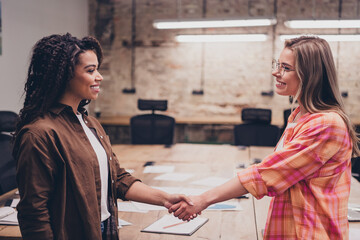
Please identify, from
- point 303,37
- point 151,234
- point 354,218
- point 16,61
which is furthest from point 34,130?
point 16,61

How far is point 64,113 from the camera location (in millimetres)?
1539

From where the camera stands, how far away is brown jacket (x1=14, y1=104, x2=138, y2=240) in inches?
51.3

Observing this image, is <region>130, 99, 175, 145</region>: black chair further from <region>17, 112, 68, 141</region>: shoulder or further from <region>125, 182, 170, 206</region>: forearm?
<region>17, 112, 68, 141</region>: shoulder

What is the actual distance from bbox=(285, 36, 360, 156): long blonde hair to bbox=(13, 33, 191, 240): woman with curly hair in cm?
85

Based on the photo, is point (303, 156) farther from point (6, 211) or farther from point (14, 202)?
point (14, 202)

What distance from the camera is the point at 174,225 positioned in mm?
1931

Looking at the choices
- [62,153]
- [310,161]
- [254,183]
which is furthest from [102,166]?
[310,161]

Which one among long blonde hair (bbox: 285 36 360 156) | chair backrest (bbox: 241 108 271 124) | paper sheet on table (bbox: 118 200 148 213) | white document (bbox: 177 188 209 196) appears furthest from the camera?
chair backrest (bbox: 241 108 271 124)

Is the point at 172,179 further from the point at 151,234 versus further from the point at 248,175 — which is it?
the point at 248,175

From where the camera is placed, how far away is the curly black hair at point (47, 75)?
1.45 meters

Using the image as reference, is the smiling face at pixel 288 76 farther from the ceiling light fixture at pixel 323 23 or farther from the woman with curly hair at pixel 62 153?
the ceiling light fixture at pixel 323 23

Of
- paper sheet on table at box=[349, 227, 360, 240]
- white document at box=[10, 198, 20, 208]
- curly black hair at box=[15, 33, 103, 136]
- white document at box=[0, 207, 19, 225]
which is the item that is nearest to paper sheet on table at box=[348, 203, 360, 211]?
paper sheet on table at box=[349, 227, 360, 240]

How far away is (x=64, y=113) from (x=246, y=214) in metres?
1.18

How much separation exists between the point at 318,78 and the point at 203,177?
68.1 inches
